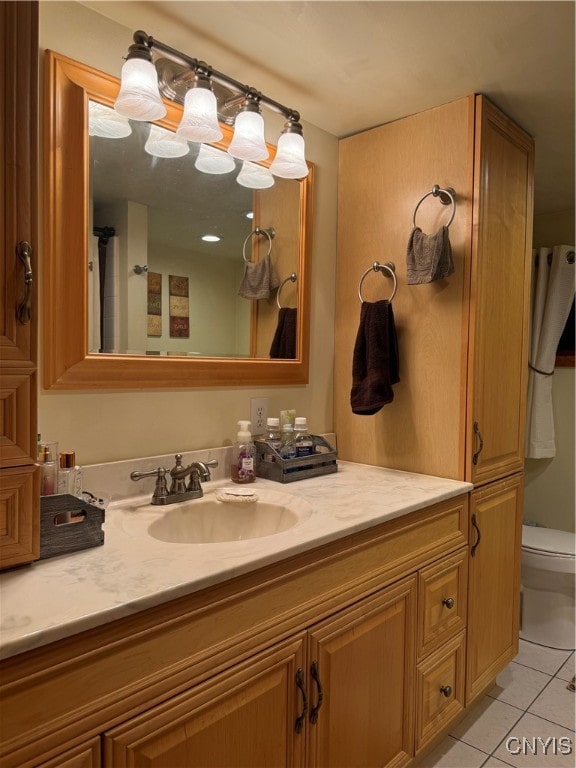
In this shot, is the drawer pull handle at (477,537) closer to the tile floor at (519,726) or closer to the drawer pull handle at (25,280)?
the tile floor at (519,726)

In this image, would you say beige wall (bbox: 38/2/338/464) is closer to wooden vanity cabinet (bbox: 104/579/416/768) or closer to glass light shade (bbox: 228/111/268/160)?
glass light shade (bbox: 228/111/268/160)

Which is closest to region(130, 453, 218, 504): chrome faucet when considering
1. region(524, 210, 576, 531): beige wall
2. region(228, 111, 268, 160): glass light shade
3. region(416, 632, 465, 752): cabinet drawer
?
region(416, 632, 465, 752): cabinet drawer

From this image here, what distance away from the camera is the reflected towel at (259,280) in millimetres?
1771

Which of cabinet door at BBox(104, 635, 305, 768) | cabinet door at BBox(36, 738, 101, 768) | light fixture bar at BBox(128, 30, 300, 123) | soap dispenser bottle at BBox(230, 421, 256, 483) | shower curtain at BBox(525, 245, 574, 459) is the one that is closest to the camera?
cabinet door at BBox(36, 738, 101, 768)

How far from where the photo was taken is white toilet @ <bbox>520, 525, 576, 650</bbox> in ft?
7.71

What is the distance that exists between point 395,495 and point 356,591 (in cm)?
35

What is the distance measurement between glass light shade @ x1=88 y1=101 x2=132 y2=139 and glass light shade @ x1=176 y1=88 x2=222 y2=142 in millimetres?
155

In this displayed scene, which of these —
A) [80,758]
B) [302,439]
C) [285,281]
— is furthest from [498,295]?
[80,758]

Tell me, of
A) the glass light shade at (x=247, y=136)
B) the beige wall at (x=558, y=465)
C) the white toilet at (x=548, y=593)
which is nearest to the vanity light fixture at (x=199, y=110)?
the glass light shade at (x=247, y=136)

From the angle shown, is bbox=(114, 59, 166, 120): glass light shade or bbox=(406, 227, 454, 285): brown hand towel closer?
bbox=(114, 59, 166, 120): glass light shade

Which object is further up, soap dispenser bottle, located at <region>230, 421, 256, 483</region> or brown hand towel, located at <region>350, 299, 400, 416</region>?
brown hand towel, located at <region>350, 299, 400, 416</region>

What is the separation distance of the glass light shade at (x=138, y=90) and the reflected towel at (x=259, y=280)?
0.57 meters

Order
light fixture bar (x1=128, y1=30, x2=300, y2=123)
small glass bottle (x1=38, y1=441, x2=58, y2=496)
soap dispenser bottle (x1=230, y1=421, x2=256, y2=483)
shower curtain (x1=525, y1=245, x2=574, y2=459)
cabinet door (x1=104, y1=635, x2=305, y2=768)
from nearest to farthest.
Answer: cabinet door (x1=104, y1=635, x2=305, y2=768) < small glass bottle (x1=38, y1=441, x2=58, y2=496) < light fixture bar (x1=128, y1=30, x2=300, y2=123) < soap dispenser bottle (x1=230, y1=421, x2=256, y2=483) < shower curtain (x1=525, y1=245, x2=574, y2=459)

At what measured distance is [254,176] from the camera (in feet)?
5.81
